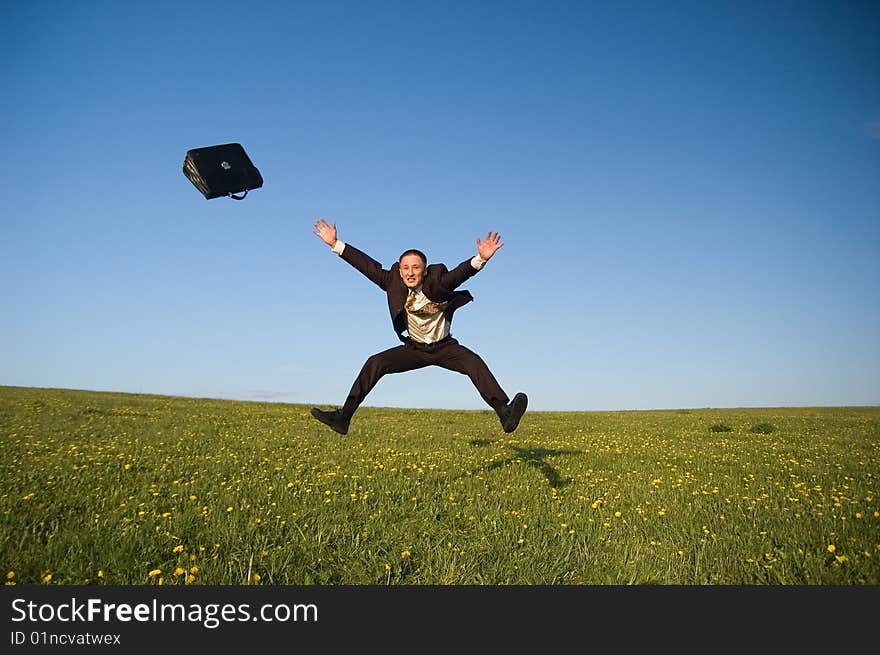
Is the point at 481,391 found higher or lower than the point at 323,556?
higher

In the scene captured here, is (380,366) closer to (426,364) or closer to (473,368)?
(426,364)

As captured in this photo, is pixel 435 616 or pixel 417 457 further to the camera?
pixel 417 457

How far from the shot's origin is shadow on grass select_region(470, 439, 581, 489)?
10.8m

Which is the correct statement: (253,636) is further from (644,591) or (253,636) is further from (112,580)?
(644,591)

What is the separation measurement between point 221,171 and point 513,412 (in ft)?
16.1

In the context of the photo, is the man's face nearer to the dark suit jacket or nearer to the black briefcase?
the dark suit jacket

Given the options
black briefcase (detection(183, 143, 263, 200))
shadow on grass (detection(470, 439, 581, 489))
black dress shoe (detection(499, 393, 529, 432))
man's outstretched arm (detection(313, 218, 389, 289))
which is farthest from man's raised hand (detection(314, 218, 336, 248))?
shadow on grass (detection(470, 439, 581, 489))

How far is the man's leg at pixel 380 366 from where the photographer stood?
7.97 meters

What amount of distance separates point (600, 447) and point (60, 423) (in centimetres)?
1746

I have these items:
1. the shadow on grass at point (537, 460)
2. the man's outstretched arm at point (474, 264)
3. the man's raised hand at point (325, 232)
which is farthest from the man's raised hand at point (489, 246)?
the shadow on grass at point (537, 460)

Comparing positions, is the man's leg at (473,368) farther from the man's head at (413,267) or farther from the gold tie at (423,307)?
the man's head at (413,267)

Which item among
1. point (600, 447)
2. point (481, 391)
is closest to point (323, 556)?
point (481, 391)

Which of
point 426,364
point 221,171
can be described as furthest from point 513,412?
point 221,171

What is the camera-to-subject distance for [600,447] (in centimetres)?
1612
